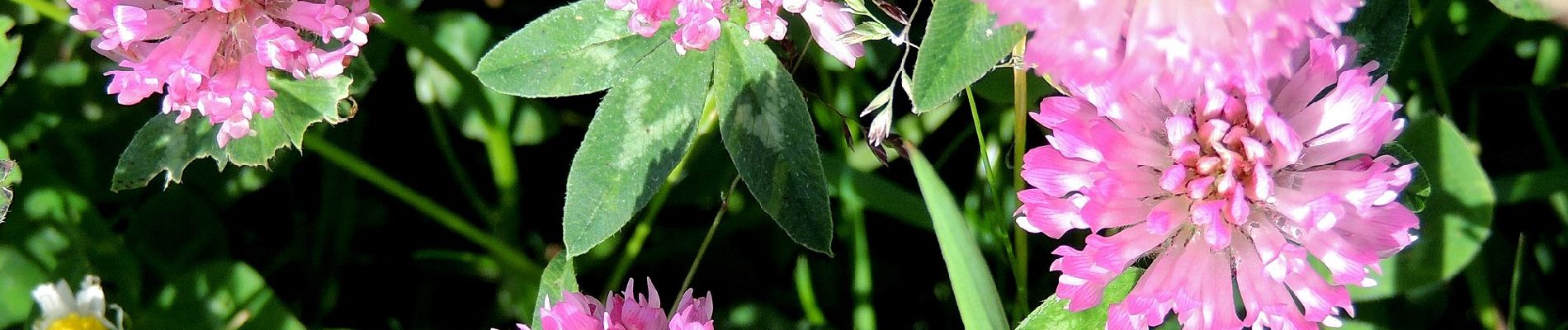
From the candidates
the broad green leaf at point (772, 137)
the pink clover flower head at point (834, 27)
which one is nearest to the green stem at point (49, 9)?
the broad green leaf at point (772, 137)

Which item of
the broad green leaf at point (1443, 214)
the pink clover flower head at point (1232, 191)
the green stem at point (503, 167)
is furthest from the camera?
the green stem at point (503, 167)

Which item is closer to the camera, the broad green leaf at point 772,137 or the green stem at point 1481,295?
the broad green leaf at point 772,137

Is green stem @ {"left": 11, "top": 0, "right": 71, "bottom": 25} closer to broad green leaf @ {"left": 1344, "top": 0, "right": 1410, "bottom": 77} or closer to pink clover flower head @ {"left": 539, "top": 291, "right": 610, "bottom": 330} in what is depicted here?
pink clover flower head @ {"left": 539, "top": 291, "right": 610, "bottom": 330}

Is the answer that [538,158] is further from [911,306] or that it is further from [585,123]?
[911,306]

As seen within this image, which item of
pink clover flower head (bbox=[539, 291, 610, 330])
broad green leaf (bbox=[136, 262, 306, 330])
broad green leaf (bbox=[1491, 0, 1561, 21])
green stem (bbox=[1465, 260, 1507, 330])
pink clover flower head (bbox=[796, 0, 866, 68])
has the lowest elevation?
broad green leaf (bbox=[136, 262, 306, 330])

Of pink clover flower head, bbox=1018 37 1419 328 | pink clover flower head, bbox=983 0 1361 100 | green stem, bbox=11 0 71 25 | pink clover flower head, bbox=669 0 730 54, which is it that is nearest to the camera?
pink clover flower head, bbox=983 0 1361 100

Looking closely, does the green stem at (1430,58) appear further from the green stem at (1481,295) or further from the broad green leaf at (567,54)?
the broad green leaf at (567,54)

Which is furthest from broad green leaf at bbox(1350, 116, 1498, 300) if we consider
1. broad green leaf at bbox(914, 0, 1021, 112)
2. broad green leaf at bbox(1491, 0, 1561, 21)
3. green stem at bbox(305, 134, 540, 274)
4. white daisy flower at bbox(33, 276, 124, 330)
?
white daisy flower at bbox(33, 276, 124, 330)
